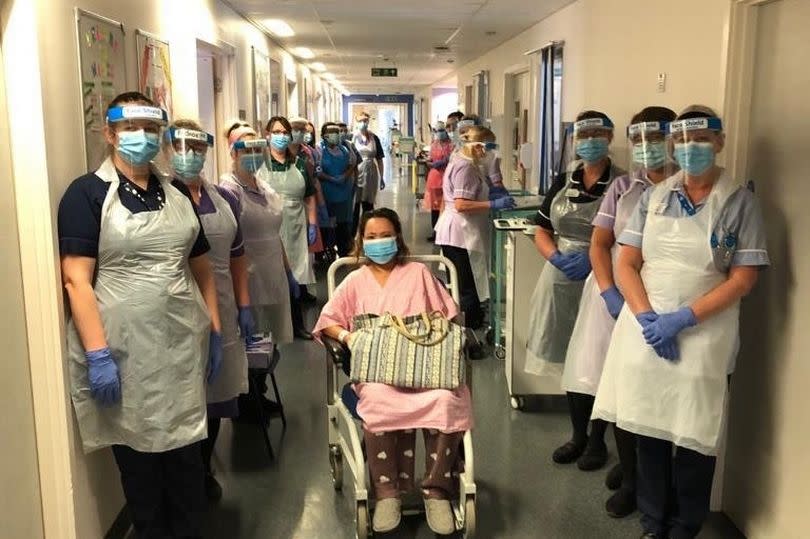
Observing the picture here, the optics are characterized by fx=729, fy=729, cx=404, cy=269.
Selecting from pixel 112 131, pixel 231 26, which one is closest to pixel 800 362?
pixel 112 131

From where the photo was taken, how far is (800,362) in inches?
86.4

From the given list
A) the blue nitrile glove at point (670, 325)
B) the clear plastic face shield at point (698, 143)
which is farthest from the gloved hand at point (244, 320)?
the clear plastic face shield at point (698, 143)

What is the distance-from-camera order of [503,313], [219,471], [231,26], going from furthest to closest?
[231,26] → [503,313] → [219,471]

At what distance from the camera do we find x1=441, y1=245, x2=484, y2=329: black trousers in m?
4.62

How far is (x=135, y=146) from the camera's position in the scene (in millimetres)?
2076

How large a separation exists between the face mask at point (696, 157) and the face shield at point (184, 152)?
1589 millimetres

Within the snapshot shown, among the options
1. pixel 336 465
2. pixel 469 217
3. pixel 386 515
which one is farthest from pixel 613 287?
pixel 469 217

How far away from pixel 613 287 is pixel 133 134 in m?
1.64

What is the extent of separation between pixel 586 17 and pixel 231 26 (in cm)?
268

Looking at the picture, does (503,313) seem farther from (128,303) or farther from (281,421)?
(128,303)

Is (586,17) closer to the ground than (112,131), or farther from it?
farther from it

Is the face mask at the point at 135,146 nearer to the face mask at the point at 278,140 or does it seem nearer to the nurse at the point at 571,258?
the nurse at the point at 571,258

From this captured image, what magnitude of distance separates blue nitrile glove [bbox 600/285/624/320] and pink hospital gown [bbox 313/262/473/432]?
0.53 metres

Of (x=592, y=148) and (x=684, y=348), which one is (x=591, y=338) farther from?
(x=592, y=148)
